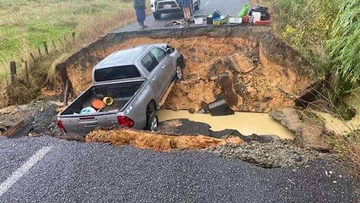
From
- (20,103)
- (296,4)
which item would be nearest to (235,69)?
(296,4)

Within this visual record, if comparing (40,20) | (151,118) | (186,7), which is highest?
(186,7)

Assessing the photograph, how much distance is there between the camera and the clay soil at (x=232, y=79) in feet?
38.6

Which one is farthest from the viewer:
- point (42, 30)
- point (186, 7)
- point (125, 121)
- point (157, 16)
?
point (42, 30)

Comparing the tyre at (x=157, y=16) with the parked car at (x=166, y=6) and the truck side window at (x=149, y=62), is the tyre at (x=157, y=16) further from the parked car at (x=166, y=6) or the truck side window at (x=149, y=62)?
the truck side window at (x=149, y=62)

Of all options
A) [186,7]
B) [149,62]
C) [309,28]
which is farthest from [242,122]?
[186,7]

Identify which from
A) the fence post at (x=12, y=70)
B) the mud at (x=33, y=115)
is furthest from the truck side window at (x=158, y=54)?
the fence post at (x=12, y=70)

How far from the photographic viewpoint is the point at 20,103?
12.2m

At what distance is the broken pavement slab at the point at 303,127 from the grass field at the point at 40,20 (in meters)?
10.9

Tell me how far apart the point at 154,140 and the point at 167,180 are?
6.16 feet

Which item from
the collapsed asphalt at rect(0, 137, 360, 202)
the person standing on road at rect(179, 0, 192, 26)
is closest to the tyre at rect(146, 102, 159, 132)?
the collapsed asphalt at rect(0, 137, 360, 202)

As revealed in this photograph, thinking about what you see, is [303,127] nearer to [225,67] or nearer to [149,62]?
[225,67]

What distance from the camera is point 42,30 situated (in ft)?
63.8

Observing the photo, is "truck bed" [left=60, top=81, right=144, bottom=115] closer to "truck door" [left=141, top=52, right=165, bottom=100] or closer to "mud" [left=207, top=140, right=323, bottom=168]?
"truck door" [left=141, top=52, right=165, bottom=100]

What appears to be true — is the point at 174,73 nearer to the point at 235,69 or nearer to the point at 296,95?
the point at 235,69
